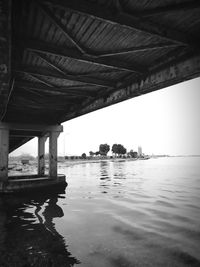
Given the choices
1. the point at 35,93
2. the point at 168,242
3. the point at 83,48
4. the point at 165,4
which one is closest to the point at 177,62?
the point at 165,4

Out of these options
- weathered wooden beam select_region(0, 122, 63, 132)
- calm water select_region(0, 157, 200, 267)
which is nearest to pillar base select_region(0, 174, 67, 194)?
calm water select_region(0, 157, 200, 267)

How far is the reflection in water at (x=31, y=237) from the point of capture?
16.3 feet

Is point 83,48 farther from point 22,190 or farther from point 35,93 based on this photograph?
point 22,190

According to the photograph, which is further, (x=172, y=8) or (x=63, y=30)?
(x=63, y=30)

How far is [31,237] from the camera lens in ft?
21.4

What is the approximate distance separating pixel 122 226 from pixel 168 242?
76.4 inches

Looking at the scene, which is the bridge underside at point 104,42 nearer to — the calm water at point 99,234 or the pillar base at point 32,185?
the calm water at point 99,234

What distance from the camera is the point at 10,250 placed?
5.52 metres

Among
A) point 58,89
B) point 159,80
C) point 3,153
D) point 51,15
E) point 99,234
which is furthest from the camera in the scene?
point 3,153

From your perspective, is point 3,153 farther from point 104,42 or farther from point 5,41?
point 5,41

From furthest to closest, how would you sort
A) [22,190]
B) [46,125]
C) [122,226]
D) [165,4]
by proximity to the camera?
[46,125] < [22,190] < [122,226] < [165,4]

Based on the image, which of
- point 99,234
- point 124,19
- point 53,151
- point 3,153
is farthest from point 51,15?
point 53,151

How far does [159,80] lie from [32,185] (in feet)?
37.8

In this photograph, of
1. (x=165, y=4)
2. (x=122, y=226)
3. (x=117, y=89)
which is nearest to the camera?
(x=165, y=4)
